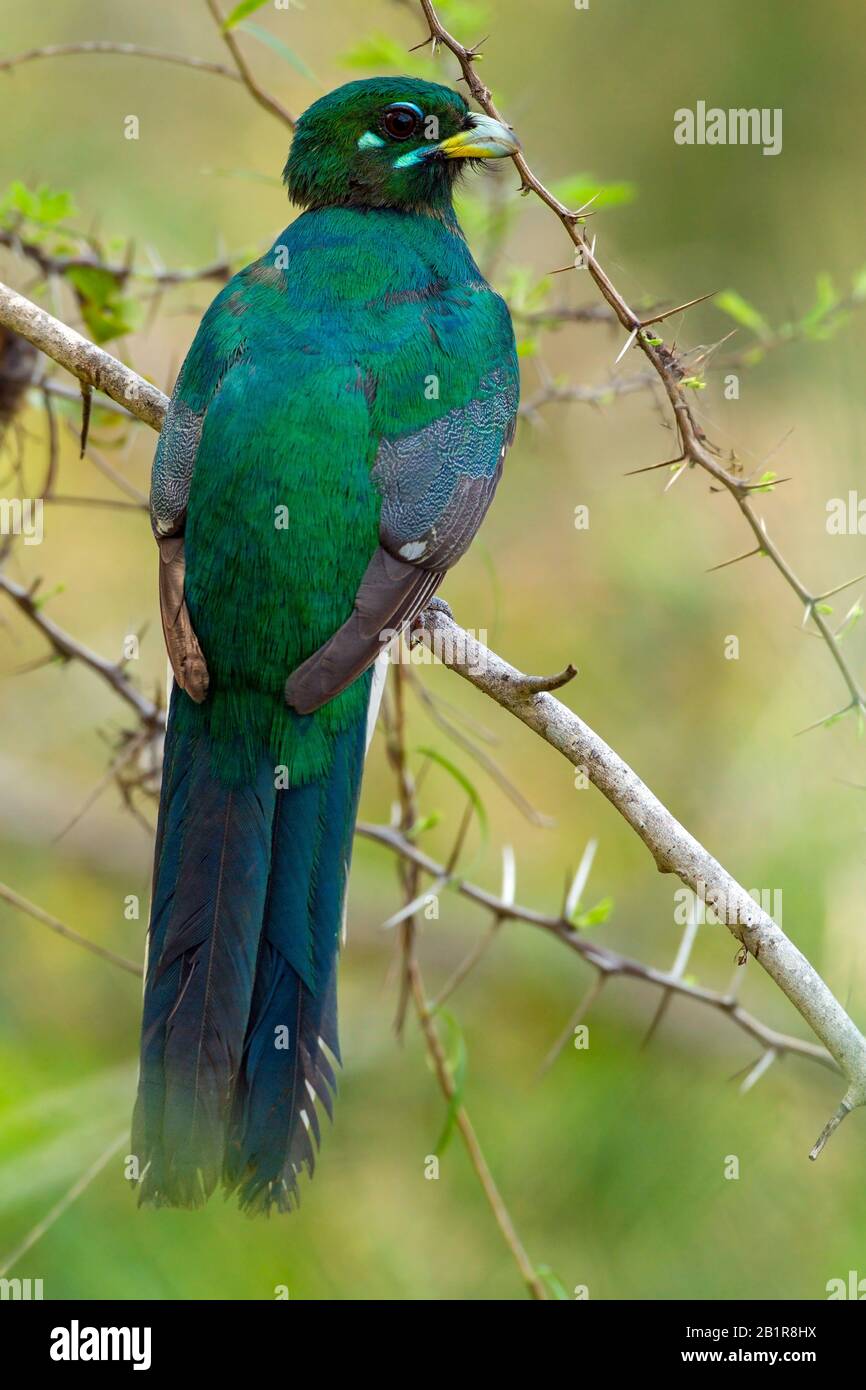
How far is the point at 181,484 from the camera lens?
3.57m

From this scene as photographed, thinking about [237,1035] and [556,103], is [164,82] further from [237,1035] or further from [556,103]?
[237,1035]

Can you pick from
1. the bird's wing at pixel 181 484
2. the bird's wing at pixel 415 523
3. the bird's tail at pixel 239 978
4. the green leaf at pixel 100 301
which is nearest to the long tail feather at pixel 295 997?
the bird's tail at pixel 239 978

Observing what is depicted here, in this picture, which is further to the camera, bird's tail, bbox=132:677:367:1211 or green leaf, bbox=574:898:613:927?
green leaf, bbox=574:898:613:927

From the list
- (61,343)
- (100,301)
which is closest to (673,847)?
(61,343)

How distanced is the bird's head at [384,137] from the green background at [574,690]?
3.66 feet

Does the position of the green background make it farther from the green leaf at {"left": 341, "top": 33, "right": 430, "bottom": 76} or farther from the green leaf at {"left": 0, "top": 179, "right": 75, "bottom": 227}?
the green leaf at {"left": 0, "top": 179, "right": 75, "bottom": 227}

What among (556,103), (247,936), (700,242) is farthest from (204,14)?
(247,936)

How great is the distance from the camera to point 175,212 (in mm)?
6059

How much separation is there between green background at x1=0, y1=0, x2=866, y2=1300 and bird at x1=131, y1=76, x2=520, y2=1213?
57.2 inches

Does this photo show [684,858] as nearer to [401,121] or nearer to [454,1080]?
[454,1080]

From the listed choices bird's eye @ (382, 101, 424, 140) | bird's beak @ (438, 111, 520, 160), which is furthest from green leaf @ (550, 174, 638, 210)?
bird's eye @ (382, 101, 424, 140)

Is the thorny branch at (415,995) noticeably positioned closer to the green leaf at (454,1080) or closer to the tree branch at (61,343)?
the green leaf at (454,1080)

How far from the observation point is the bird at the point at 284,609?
10.4ft

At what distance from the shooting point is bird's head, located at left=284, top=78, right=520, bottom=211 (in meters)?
4.00
